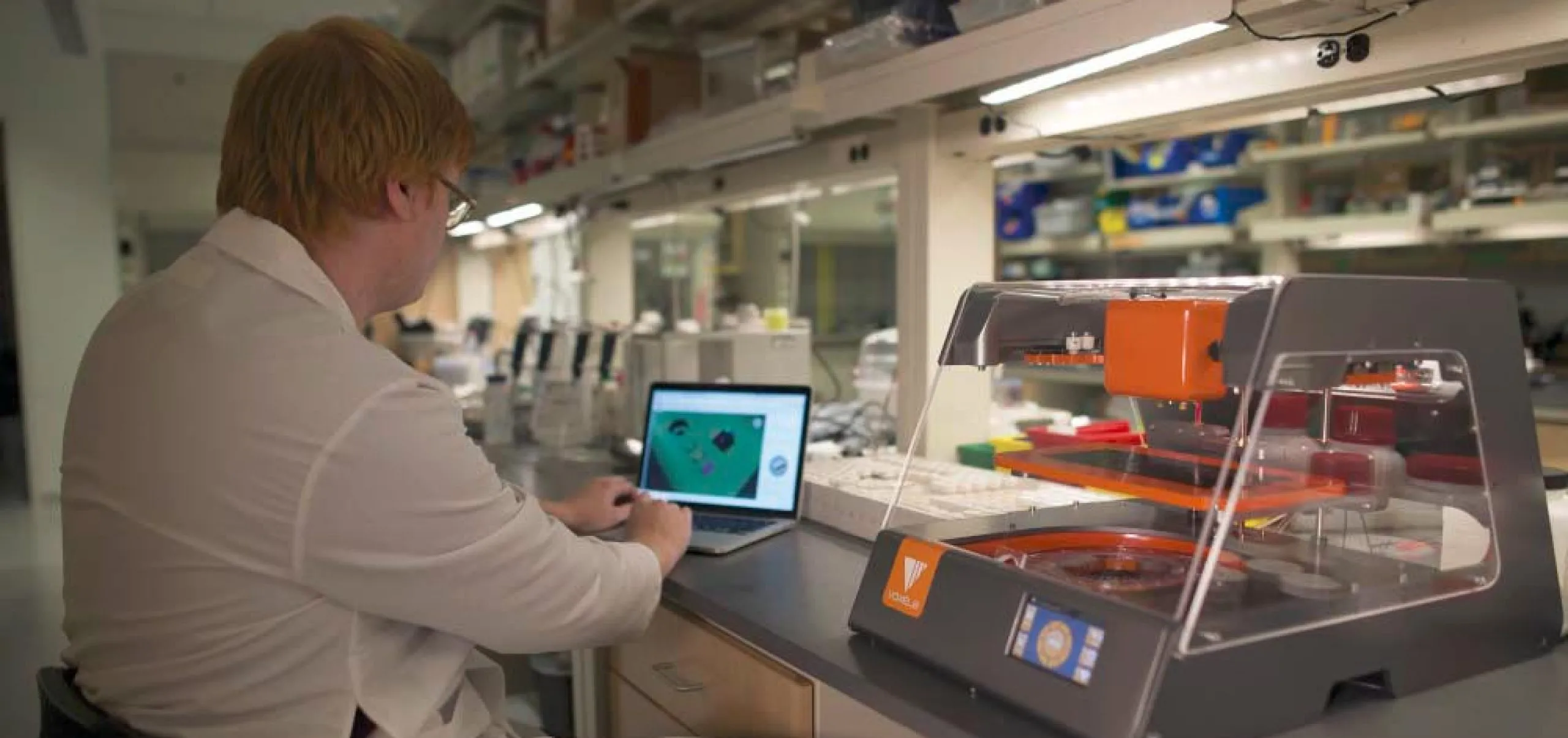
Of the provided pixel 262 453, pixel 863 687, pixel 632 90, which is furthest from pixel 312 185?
pixel 632 90

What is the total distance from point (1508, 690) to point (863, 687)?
65cm

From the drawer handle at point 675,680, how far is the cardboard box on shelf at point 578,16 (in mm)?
2012

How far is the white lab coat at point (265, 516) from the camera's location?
997 millimetres

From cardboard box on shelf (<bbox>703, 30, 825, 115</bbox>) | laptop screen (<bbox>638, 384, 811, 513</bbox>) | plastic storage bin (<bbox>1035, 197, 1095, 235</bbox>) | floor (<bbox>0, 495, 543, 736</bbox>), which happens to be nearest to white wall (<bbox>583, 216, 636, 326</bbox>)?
cardboard box on shelf (<bbox>703, 30, 825, 115</bbox>)

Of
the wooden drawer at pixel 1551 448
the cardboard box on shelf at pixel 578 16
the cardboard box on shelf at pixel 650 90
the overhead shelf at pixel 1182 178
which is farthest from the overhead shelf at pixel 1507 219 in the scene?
the cardboard box on shelf at pixel 578 16

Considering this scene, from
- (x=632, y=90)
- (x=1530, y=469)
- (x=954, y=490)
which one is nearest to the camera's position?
(x=1530, y=469)

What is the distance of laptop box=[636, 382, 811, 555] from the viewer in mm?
1819

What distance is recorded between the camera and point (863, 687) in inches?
42.1

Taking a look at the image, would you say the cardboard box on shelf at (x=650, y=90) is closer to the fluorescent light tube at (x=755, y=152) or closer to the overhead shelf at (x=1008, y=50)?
the fluorescent light tube at (x=755, y=152)

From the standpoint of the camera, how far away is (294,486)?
38.9 inches

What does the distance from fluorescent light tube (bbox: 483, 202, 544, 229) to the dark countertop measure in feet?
7.38

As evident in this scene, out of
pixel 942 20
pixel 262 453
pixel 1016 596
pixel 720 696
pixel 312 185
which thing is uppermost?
pixel 942 20

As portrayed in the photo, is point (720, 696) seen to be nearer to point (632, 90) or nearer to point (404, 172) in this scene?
point (404, 172)

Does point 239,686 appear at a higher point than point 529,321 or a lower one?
lower
